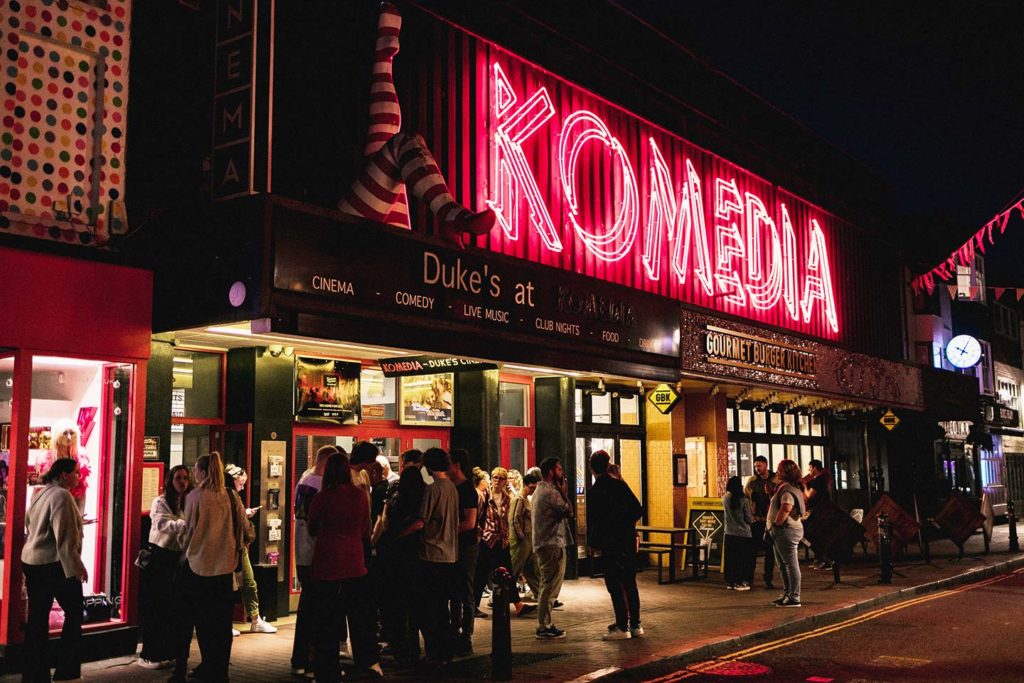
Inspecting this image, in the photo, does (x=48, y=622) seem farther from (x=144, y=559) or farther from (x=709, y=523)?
(x=709, y=523)

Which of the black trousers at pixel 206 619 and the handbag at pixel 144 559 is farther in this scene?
the handbag at pixel 144 559

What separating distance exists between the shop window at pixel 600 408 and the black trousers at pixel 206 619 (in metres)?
10.1

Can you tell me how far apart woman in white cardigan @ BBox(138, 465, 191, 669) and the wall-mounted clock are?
27.1 m

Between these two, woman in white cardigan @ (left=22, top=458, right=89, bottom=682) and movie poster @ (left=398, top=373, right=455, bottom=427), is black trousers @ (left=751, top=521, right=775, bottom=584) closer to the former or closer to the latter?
movie poster @ (left=398, top=373, right=455, bottom=427)

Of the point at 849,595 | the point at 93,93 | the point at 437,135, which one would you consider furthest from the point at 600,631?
the point at 93,93

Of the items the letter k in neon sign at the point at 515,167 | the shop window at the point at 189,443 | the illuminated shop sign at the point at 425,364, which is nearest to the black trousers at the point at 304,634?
the shop window at the point at 189,443

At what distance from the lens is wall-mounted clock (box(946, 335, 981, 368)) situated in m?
30.1

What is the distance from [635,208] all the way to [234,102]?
812 cm

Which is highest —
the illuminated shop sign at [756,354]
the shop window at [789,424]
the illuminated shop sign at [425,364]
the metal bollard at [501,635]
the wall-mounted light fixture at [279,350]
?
the illuminated shop sign at [756,354]

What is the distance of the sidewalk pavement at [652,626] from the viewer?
8.74 meters

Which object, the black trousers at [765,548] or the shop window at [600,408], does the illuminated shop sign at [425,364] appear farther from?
the black trousers at [765,548]

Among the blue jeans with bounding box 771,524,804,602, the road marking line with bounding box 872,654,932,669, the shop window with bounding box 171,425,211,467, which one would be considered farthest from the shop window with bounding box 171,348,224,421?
the road marking line with bounding box 872,654,932,669

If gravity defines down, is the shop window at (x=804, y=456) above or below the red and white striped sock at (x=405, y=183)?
below

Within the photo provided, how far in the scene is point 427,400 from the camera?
45.9 feet
